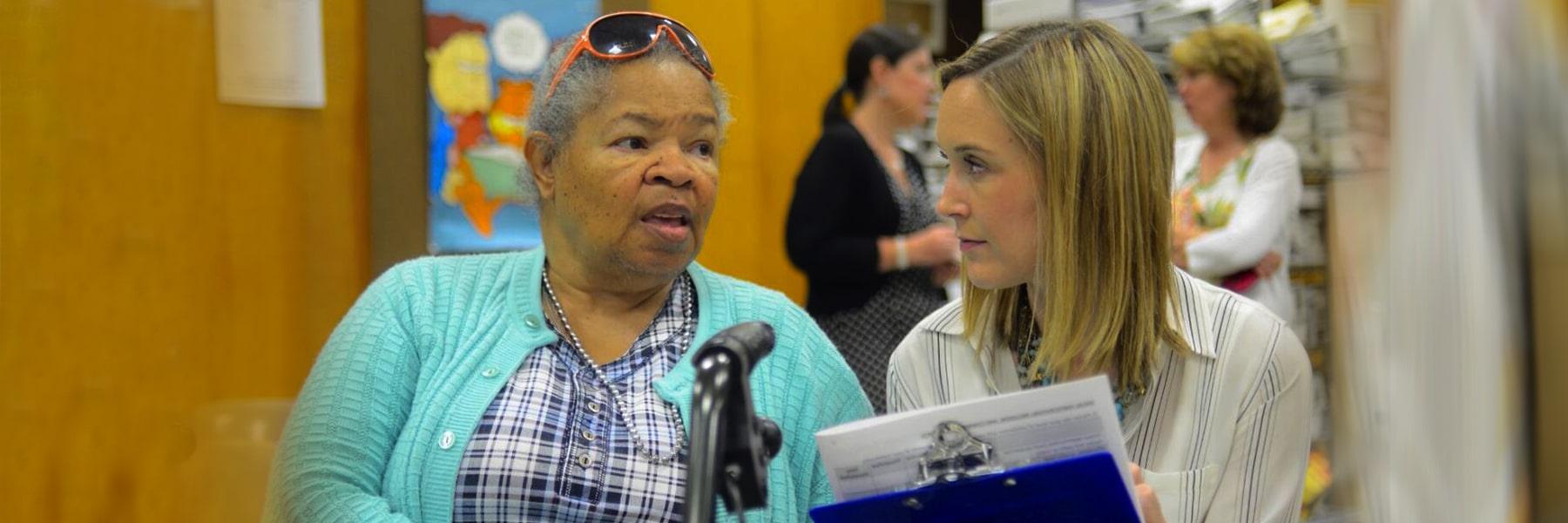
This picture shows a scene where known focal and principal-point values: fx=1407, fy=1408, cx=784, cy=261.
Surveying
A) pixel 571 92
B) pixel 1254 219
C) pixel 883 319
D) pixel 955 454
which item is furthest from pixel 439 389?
pixel 1254 219

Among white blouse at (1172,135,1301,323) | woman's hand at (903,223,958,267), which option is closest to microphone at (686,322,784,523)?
woman's hand at (903,223,958,267)

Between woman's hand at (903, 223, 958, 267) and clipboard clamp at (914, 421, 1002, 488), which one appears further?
woman's hand at (903, 223, 958, 267)

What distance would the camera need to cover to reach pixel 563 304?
6.39 ft

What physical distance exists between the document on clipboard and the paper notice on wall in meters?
1.28

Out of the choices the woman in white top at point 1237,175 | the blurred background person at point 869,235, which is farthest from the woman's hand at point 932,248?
the woman in white top at point 1237,175

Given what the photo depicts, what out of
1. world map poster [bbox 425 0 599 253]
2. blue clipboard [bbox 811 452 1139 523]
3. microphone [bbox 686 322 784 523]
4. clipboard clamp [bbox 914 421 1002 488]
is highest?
world map poster [bbox 425 0 599 253]

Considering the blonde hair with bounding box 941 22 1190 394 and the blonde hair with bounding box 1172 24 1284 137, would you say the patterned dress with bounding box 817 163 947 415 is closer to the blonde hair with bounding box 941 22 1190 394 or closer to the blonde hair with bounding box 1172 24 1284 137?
the blonde hair with bounding box 1172 24 1284 137

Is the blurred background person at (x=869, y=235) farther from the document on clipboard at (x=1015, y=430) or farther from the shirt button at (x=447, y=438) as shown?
the document on clipboard at (x=1015, y=430)

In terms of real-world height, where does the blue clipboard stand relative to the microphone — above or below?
below

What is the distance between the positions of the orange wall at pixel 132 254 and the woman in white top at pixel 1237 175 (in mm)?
1889

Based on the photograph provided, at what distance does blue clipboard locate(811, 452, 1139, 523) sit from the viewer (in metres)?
1.31

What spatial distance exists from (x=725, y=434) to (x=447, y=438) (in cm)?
74

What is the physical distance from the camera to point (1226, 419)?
64.6 inches

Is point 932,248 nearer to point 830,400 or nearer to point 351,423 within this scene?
point 830,400
